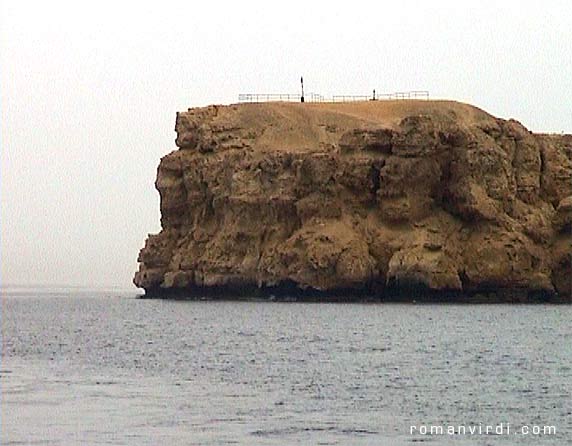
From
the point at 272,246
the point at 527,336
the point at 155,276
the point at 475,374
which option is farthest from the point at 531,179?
the point at 475,374

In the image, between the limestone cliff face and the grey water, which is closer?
the grey water

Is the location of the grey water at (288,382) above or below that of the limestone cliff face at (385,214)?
below

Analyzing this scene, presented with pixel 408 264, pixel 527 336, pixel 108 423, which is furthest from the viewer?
pixel 408 264

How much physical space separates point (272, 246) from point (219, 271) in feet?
19.0

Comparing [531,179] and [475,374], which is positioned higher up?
[531,179]

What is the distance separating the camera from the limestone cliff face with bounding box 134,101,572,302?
111 metres

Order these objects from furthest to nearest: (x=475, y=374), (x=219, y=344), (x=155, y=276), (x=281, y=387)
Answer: (x=155, y=276) < (x=219, y=344) < (x=475, y=374) < (x=281, y=387)

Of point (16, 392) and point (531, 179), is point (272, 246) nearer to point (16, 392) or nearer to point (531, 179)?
point (531, 179)

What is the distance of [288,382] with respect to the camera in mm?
47594

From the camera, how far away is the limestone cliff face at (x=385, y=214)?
364ft

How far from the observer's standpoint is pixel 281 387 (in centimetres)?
4572

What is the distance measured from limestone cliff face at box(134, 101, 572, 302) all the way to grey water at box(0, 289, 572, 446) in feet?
66.7

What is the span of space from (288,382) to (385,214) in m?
67.9

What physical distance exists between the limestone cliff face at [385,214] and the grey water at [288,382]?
20.3 m
